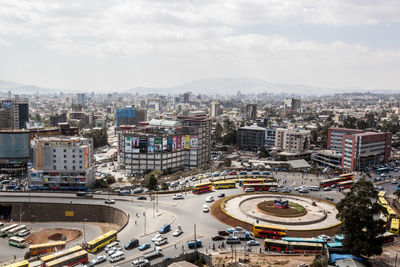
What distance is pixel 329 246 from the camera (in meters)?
27.9

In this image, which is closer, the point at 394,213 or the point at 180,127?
the point at 394,213

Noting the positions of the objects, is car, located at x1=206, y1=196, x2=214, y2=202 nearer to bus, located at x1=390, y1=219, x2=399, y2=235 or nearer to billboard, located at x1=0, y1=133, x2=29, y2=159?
bus, located at x1=390, y1=219, x2=399, y2=235

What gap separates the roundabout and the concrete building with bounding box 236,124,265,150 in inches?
1740

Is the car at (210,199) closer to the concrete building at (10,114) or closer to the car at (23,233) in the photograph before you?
the car at (23,233)

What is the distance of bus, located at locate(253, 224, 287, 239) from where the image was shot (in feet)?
102

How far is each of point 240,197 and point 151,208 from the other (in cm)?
1117

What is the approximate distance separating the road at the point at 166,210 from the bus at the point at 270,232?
3.73m


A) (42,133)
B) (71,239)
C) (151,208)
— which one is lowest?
(71,239)

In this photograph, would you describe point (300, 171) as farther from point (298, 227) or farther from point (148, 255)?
point (148, 255)

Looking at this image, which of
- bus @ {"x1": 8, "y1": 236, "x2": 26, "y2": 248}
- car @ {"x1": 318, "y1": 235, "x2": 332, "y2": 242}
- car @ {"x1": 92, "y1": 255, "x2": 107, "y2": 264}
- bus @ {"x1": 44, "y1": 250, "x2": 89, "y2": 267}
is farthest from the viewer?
bus @ {"x1": 8, "y1": 236, "x2": 26, "y2": 248}

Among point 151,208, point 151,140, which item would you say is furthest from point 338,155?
point 151,208

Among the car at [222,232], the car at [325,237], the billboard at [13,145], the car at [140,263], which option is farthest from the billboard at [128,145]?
the car at [325,237]

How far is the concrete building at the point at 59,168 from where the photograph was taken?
4969 cm

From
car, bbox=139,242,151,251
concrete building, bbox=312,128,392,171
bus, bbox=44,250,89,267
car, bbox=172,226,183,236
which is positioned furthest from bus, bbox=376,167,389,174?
bus, bbox=44,250,89,267
